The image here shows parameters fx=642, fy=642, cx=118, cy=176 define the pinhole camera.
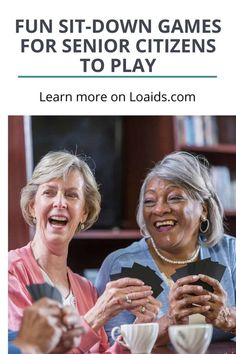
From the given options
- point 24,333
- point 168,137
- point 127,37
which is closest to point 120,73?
point 127,37

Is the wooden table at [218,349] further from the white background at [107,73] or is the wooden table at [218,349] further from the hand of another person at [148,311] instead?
the white background at [107,73]

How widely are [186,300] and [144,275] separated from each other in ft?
0.36

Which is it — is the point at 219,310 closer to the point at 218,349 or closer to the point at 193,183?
the point at 218,349

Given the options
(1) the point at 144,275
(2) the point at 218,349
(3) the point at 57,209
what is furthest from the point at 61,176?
(2) the point at 218,349

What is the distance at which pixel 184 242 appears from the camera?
59.2 inches

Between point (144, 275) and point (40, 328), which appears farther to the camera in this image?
point (144, 275)

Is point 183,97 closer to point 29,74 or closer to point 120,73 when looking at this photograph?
point 120,73

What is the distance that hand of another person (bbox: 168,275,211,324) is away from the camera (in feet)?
4.75

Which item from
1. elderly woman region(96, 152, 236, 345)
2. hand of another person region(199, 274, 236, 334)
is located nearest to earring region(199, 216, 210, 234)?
elderly woman region(96, 152, 236, 345)

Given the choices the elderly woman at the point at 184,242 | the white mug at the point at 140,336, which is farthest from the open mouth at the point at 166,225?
the white mug at the point at 140,336

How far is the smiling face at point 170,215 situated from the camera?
4.91 feet

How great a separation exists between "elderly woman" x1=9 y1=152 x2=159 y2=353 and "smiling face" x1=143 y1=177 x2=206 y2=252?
0.41ft

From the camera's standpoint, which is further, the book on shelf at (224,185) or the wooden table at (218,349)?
the book on shelf at (224,185)

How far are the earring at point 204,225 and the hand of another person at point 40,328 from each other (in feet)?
1.28
